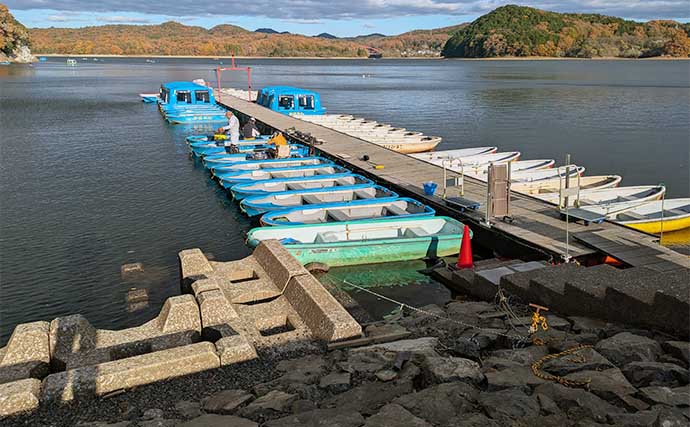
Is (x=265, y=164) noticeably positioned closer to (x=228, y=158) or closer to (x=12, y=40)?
(x=228, y=158)

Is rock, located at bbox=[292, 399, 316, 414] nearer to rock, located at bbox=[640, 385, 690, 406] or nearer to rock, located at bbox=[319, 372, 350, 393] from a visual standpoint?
rock, located at bbox=[319, 372, 350, 393]

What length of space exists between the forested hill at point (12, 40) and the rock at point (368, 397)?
6441 inches

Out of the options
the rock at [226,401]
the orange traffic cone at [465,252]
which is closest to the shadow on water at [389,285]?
the orange traffic cone at [465,252]

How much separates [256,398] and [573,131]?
34.9 m

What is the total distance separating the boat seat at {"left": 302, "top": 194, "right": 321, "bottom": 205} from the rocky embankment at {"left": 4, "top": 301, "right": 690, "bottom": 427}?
947 cm

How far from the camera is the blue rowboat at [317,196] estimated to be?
53.6 feet

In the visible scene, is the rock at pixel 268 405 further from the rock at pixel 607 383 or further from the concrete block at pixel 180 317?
the rock at pixel 607 383

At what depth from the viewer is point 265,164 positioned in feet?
68.6

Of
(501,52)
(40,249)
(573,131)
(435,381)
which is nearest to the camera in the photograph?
(435,381)

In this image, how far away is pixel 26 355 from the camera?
7.15 m

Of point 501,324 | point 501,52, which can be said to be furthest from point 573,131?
point 501,52

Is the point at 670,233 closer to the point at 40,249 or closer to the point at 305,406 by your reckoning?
the point at 305,406

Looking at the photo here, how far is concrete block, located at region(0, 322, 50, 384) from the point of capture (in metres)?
6.86

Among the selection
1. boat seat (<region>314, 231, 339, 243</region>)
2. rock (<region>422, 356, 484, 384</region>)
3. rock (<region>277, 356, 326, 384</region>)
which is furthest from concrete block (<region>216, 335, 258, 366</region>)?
boat seat (<region>314, 231, 339, 243</region>)
